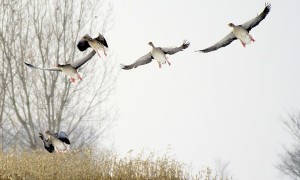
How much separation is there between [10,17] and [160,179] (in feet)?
38.5

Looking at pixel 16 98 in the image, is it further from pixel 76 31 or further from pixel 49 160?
pixel 49 160

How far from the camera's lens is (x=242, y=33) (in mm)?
3992

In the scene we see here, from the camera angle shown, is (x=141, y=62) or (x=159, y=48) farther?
(x=141, y=62)

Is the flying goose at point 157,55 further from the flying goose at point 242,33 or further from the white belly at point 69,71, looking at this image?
the white belly at point 69,71

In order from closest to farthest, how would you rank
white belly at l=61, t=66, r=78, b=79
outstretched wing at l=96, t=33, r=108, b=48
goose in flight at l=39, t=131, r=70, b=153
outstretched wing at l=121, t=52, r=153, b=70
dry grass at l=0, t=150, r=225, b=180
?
outstretched wing at l=96, t=33, r=108, b=48, outstretched wing at l=121, t=52, r=153, b=70, white belly at l=61, t=66, r=78, b=79, goose in flight at l=39, t=131, r=70, b=153, dry grass at l=0, t=150, r=225, b=180

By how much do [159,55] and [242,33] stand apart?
84cm

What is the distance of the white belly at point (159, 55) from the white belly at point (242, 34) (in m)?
0.71

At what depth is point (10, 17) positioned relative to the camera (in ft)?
58.9

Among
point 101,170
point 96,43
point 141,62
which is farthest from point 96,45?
point 101,170

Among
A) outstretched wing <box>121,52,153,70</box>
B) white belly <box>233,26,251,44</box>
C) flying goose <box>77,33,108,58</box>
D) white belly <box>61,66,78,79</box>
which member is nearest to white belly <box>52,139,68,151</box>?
white belly <box>61,66,78,79</box>

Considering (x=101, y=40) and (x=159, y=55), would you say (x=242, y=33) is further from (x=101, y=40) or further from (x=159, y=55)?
(x=101, y=40)

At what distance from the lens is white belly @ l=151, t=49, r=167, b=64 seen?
4.32 m

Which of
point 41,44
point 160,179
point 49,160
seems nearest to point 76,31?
point 41,44

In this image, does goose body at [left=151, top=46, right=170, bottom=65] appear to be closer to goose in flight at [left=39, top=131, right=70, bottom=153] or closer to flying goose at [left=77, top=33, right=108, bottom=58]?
flying goose at [left=77, top=33, right=108, bottom=58]
